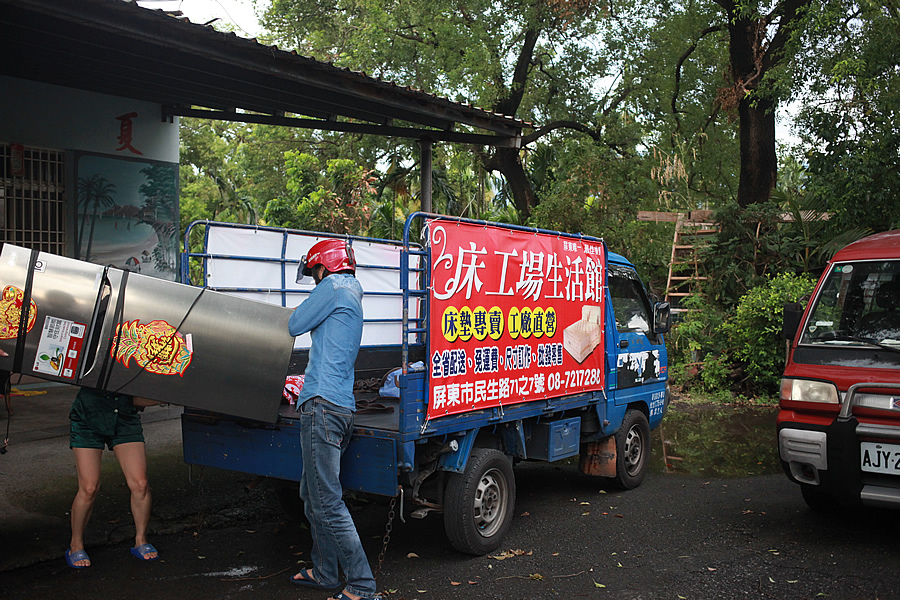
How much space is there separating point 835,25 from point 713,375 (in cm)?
564

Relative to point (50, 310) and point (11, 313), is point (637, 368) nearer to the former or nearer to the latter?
point (50, 310)

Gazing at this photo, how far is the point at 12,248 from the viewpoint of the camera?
4.12 meters

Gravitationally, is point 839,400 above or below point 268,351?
below

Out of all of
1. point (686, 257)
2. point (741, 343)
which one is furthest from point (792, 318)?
point (686, 257)

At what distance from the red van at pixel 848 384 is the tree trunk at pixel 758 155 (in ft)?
29.9

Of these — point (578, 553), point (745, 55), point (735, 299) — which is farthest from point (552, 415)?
point (745, 55)

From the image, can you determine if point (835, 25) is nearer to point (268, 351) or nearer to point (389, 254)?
point (389, 254)

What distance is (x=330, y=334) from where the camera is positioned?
4281 mm

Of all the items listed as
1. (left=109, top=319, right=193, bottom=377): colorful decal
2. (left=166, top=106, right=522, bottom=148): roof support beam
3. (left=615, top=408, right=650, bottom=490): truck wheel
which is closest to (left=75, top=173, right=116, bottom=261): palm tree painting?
(left=166, top=106, right=522, bottom=148): roof support beam

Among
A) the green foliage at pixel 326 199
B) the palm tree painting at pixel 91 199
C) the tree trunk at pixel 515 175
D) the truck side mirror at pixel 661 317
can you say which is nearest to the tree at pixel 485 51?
the tree trunk at pixel 515 175

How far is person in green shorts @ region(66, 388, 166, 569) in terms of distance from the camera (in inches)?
179

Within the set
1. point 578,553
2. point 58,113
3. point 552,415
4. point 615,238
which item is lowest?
point 578,553

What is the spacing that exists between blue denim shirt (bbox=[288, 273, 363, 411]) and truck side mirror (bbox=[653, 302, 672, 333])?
3516 mm

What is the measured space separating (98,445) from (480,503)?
7.80ft
